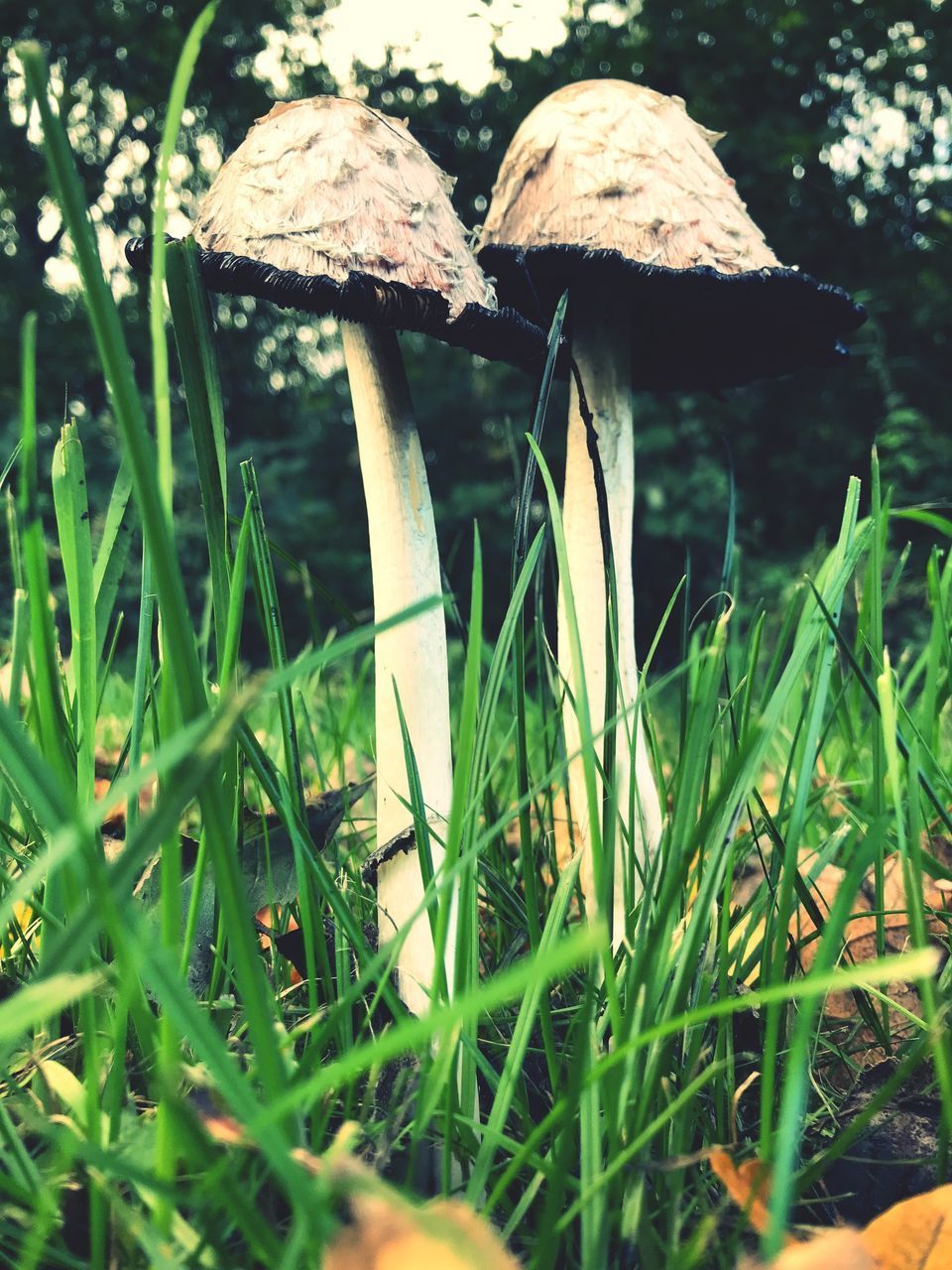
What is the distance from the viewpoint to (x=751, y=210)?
581 cm

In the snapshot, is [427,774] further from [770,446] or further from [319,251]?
[770,446]

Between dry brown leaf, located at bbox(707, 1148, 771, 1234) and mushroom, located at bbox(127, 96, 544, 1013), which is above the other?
mushroom, located at bbox(127, 96, 544, 1013)

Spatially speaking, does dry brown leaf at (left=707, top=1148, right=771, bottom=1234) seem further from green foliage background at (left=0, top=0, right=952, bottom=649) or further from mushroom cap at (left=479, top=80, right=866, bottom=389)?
green foliage background at (left=0, top=0, right=952, bottom=649)

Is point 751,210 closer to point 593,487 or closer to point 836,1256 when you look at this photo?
point 593,487

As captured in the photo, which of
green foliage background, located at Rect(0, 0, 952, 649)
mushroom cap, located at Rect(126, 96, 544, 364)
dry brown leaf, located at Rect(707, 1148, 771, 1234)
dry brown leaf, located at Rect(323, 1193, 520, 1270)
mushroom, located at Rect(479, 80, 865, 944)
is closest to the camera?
dry brown leaf, located at Rect(323, 1193, 520, 1270)

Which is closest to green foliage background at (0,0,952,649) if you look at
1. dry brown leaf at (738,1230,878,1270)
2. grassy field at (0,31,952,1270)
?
grassy field at (0,31,952,1270)

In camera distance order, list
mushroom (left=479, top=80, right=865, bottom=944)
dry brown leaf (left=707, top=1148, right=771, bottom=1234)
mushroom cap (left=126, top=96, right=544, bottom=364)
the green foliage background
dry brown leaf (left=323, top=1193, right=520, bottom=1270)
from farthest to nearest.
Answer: the green foliage background, mushroom (left=479, top=80, right=865, bottom=944), mushroom cap (left=126, top=96, right=544, bottom=364), dry brown leaf (left=707, top=1148, right=771, bottom=1234), dry brown leaf (left=323, top=1193, right=520, bottom=1270)

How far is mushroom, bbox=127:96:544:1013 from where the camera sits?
3.11 ft

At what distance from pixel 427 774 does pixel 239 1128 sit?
600 mm

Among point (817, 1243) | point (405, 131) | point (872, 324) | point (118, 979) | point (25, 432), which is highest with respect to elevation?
point (872, 324)

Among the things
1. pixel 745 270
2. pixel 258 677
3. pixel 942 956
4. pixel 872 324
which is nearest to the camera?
pixel 258 677

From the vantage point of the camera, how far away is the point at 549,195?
135cm

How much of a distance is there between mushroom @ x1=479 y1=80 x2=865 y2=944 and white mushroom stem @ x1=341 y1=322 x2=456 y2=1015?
0.24 metres

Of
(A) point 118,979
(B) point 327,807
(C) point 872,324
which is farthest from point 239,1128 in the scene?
(C) point 872,324
